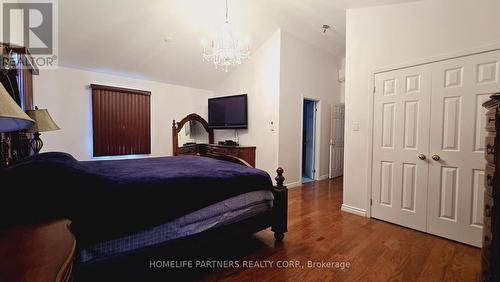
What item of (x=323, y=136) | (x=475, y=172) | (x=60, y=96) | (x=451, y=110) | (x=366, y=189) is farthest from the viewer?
(x=323, y=136)

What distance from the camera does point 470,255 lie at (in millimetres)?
1900

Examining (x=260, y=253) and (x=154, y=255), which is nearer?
(x=154, y=255)

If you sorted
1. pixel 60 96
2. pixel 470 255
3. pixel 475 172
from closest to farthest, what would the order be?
1. pixel 470 255
2. pixel 475 172
3. pixel 60 96

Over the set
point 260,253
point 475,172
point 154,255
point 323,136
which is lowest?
point 260,253

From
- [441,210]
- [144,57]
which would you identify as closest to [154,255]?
[441,210]

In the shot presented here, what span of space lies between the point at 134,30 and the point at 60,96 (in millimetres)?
1770

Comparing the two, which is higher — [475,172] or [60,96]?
[60,96]

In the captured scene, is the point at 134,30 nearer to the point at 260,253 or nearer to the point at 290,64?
the point at 290,64

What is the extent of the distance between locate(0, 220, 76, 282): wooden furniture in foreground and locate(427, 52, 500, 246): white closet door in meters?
3.06

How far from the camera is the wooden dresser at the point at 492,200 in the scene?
1156mm

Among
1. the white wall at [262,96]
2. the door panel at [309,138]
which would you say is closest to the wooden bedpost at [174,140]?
the white wall at [262,96]

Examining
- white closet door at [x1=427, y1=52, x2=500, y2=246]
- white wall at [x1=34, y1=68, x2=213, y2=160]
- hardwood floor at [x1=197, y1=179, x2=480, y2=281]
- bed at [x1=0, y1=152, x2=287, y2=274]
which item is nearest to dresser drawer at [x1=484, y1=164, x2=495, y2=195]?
hardwood floor at [x1=197, y1=179, x2=480, y2=281]

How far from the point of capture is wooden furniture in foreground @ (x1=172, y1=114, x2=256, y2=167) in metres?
4.34

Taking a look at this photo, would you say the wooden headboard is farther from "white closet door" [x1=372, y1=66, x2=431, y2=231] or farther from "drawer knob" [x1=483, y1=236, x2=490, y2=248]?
"white closet door" [x1=372, y1=66, x2=431, y2=231]
